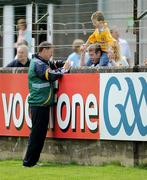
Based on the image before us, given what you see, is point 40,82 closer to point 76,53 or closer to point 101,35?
point 101,35

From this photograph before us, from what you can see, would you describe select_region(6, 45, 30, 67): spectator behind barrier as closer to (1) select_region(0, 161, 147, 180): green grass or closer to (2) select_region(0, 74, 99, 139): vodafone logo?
(2) select_region(0, 74, 99, 139): vodafone logo

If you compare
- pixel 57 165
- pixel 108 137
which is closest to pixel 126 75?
pixel 108 137

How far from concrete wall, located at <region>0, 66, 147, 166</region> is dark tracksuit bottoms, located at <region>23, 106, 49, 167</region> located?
0.57 meters

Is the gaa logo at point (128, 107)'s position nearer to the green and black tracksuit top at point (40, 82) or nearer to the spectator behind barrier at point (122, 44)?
the green and black tracksuit top at point (40, 82)

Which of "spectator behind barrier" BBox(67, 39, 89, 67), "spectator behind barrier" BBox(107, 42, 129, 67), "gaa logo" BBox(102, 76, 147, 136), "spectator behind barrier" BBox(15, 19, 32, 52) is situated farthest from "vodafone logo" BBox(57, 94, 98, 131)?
"spectator behind barrier" BBox(15, 19, 32, 52)

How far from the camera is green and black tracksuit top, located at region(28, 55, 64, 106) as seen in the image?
13.4 meters

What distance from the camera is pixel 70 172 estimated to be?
12641 millimetres

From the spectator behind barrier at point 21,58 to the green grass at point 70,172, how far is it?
213 centimetres

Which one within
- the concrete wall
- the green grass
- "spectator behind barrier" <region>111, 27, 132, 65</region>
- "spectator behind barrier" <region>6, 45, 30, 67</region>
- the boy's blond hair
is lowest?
the green grass

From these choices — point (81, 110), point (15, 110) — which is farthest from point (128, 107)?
point (15, 110)

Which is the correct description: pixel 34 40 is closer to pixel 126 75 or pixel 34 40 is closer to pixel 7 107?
pixel 7 107

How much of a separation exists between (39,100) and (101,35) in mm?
1878

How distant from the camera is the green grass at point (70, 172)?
1200 cm

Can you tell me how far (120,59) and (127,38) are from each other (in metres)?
0.40
